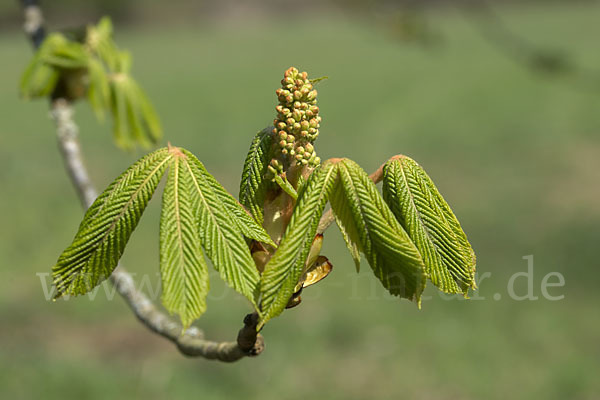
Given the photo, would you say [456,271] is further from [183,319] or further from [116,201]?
[116,201]

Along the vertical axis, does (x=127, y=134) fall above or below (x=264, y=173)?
below

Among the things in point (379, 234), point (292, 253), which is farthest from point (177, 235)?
point (379, 234)

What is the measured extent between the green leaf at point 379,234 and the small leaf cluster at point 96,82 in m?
1.26

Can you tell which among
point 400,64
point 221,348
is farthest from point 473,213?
→ point 400,64

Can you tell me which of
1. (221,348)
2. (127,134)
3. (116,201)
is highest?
(116,201)

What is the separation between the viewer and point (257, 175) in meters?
1.04

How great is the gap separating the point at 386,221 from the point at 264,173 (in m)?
0.24

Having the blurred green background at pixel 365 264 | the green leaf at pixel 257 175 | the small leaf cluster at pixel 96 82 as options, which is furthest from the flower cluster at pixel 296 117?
the small leaf cluster at pixel 96 82

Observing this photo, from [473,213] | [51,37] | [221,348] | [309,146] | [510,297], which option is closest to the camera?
[309,146]

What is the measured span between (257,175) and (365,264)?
5.23 meters

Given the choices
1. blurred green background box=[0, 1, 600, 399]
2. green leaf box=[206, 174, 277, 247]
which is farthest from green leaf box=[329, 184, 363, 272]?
blurred green background box=[0, 1, 600, 399]

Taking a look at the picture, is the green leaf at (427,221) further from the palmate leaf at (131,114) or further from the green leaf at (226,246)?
the palmate leaf at (131,114)

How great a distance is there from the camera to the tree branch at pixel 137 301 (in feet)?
3.86

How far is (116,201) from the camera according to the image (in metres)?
0.95
